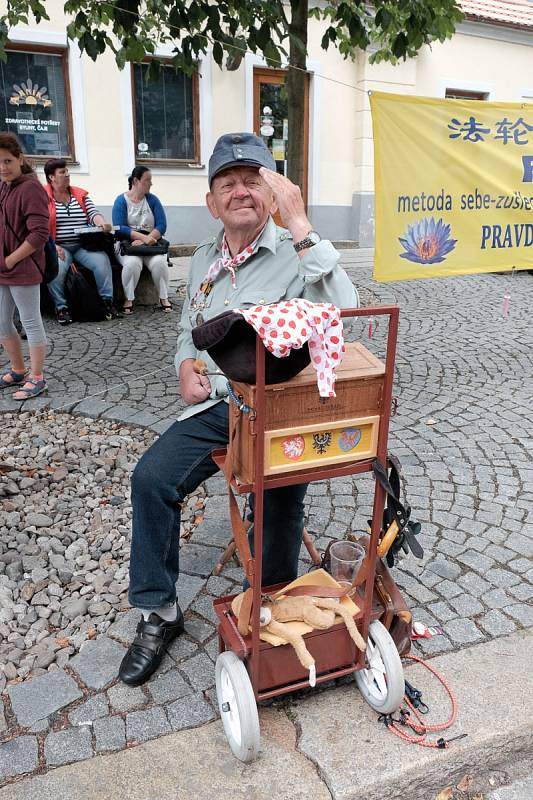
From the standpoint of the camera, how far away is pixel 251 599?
194cm

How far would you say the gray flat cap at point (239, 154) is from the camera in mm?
2131

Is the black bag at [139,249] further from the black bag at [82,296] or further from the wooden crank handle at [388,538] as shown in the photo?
the wooden crank handle at [388,538]

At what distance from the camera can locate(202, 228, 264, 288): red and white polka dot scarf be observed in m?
2.27

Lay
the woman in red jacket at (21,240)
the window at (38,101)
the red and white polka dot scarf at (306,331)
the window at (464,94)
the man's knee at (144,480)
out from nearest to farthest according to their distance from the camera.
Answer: the red and white polka dot scarf at (306,331) → the man's knee at (144,480) → the woman in red jacket at (21,240) → the window at (38,101) → the window at (464,94)

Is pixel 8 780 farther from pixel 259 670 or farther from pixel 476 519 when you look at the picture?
pixel 476 519

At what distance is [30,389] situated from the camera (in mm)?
4934

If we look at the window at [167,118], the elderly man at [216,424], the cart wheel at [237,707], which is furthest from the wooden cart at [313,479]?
the window at [167,118]

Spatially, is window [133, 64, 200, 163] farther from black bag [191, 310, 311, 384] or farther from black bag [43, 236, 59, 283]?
black bag [191, 310, 311, 384]

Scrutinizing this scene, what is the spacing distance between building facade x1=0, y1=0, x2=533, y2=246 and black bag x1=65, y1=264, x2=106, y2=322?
3192 mm

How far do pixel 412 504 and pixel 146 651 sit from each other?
1.69 metres

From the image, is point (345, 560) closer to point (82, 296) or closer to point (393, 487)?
point (393, 487)

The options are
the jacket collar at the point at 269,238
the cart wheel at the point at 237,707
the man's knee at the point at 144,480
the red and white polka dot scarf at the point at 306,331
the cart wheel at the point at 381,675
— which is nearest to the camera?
the red and white polka dot scarf at the point at 306,331

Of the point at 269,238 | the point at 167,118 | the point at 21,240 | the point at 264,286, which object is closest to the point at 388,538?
the point at 264,286

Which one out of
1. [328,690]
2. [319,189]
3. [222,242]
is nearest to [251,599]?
[328,690]
